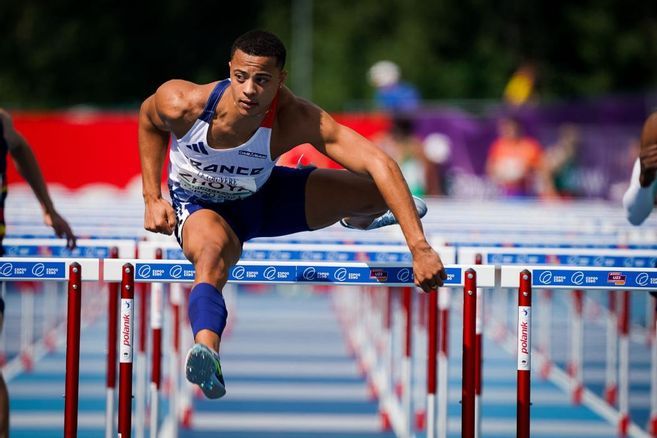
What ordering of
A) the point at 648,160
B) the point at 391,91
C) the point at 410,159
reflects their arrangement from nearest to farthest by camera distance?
the point at 648,160, the point at 410,159, the point at 391,91

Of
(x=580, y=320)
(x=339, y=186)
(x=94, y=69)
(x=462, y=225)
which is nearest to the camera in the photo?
(x=339, y=186)

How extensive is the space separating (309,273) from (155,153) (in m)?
0.93

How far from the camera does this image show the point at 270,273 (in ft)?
19.6

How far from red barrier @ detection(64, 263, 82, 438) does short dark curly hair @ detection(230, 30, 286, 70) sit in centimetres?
120

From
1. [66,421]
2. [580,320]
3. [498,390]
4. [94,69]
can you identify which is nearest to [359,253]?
[66,421]

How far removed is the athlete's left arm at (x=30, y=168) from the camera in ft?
23.9

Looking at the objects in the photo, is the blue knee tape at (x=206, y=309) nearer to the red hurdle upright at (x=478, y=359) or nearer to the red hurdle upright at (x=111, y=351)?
the red hurdle upright at (x=111, y=351)

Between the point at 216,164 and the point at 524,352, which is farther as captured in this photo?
the point at 216,164

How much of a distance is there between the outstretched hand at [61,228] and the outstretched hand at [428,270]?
87.5 inches

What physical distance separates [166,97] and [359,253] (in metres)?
1.87

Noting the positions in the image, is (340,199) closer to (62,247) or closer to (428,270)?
(428,270)

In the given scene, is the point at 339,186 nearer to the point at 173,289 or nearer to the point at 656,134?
the point at 656,134

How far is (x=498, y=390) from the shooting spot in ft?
40.3

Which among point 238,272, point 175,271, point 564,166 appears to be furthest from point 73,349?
point 564,166
